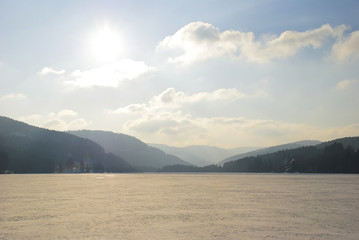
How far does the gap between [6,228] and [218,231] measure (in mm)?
19841

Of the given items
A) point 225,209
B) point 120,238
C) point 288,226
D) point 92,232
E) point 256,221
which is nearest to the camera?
point 120,238

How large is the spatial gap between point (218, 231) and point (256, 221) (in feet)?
22.3

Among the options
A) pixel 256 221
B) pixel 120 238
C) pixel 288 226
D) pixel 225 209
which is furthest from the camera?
pixel 225 209

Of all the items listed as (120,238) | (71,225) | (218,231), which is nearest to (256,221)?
(218,231)

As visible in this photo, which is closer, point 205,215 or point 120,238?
point 120,238

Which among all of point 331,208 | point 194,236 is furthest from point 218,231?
point 331,208

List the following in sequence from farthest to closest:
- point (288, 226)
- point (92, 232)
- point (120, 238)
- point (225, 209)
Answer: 1. point (225, 209)
2. point (288, 226)
3. point (92, 232)
4. point (120, 238)

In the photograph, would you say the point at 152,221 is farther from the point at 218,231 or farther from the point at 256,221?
the point at 256,221

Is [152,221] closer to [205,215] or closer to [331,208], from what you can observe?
[205,215]

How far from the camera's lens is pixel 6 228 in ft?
106

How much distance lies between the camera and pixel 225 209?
4575cm

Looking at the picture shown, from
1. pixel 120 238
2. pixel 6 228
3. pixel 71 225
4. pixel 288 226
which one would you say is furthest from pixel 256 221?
pixel 6 228

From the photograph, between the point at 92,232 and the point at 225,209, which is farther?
the point at 225,209

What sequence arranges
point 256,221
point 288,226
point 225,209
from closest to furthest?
point 288,226 → point 256,221 → point 225,209
